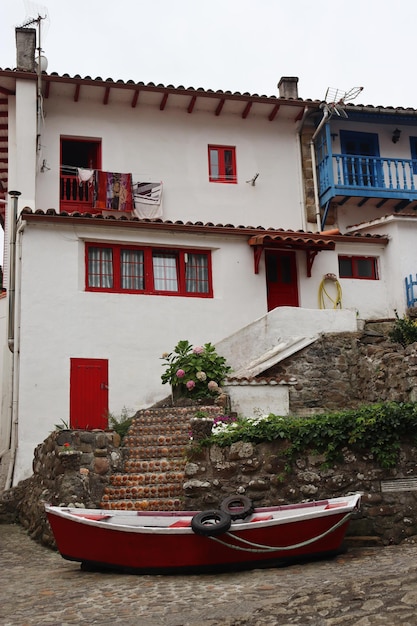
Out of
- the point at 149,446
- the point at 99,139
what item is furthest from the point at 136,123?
the point at 149,446

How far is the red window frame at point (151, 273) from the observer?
16281 millimetres

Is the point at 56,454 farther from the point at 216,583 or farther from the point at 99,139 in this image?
the point at 99,139

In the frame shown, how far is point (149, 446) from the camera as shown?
1215cm

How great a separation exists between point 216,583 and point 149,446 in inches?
179

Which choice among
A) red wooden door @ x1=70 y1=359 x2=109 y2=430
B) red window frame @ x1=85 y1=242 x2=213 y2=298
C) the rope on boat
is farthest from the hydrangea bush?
the rope on boat

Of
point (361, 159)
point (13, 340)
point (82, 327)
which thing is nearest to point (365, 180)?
point (361, 159)

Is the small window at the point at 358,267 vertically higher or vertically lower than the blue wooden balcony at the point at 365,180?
lower

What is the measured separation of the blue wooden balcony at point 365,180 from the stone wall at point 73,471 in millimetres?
10947

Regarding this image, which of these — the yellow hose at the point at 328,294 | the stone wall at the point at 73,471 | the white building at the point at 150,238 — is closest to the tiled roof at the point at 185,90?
the white building at the point at 150,238

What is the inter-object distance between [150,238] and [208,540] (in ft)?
32.3

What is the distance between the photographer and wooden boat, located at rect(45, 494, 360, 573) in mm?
8133

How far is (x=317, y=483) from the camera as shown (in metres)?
9.55

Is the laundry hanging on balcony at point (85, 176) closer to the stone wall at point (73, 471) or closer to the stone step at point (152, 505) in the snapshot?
the stone wall at point (73, 471)

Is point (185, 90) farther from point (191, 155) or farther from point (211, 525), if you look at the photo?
point (211, 525)
